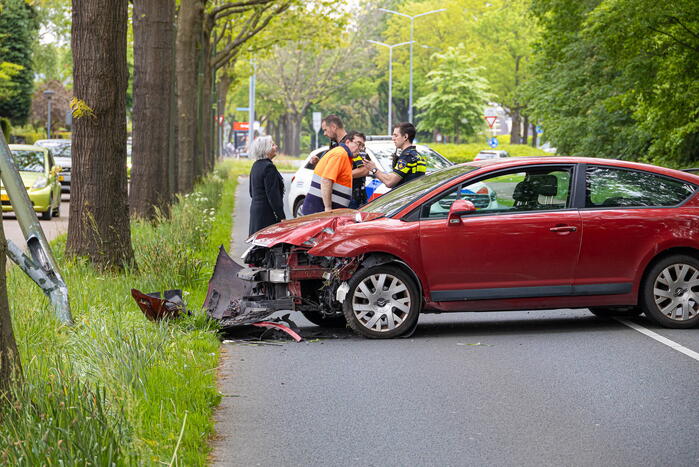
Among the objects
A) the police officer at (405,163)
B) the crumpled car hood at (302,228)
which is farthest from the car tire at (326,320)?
the police officer at (405,163)

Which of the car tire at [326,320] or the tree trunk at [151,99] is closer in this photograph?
the car tire at [326,320]

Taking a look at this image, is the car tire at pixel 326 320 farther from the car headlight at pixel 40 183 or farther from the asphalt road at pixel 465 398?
A: the car headlight at pixel 40 183

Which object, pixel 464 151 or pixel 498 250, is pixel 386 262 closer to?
pixel 498 250

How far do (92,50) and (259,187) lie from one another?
2308 millimetres

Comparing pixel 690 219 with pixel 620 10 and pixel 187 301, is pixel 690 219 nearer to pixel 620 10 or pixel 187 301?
pixel 187 301

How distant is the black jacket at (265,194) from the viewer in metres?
13.1

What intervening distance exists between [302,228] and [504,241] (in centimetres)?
172

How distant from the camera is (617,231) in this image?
10445mm

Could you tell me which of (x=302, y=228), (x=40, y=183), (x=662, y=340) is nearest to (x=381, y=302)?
(x=302, y=228)

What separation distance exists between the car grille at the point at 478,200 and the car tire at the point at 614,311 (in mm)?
1808

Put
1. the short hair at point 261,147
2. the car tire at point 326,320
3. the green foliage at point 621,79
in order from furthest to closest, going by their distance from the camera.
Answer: the green foliage at point 621,79 < the short hair at point 261,147 < the car tire at point 326,320

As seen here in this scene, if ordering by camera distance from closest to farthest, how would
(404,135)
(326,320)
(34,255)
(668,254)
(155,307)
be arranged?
(155,307) → (34,255) → (668,254) → (326,320) → (404,135)

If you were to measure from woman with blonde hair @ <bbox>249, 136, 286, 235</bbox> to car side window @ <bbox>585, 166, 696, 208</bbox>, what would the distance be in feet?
12.3

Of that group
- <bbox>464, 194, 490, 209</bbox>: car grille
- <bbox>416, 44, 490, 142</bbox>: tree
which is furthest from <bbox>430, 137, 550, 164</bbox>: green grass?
<bbox>464, 194, 490, 209</bbox>: car grille
